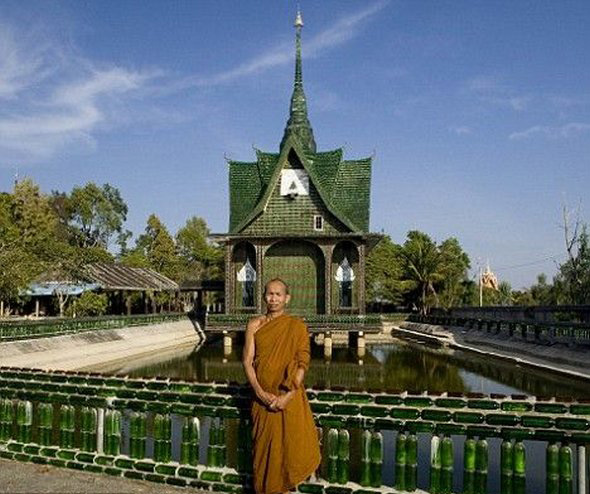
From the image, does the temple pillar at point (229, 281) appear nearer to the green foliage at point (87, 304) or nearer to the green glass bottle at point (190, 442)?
the green foliage at point (87, 304)

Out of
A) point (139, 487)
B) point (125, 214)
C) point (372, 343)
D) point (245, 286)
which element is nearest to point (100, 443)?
point (139, 487)

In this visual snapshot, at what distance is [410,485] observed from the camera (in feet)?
14.5

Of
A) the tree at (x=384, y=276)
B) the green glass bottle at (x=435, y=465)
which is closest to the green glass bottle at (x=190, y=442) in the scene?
the green glass bottle at (x=435, y=465)

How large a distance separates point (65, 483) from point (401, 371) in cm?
1723

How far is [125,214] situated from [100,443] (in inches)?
2810

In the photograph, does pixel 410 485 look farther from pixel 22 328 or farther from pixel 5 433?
pixel 22 328

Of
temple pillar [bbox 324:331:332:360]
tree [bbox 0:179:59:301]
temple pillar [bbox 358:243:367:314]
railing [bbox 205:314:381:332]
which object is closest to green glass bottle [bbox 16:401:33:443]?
tree [bbox 0:179:59:301]

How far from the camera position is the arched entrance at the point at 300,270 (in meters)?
31.7

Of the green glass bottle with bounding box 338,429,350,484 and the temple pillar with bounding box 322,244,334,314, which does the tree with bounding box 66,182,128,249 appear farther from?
the green glass bottle with bounding box 338,429,350,484

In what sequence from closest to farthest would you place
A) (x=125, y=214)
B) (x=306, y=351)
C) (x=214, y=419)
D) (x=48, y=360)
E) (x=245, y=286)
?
(x=306, y=351) < (x=214, y=419) < (x=48, y=360) < (x=245, y=286) < (x=125, y=214)

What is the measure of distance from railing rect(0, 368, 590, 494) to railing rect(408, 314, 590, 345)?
643 inches

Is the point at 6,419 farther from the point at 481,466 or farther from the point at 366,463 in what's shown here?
the point at 481,466

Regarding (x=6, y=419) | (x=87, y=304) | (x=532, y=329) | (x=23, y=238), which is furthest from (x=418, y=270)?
(x=6, y=419)

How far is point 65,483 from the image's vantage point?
5.16m
